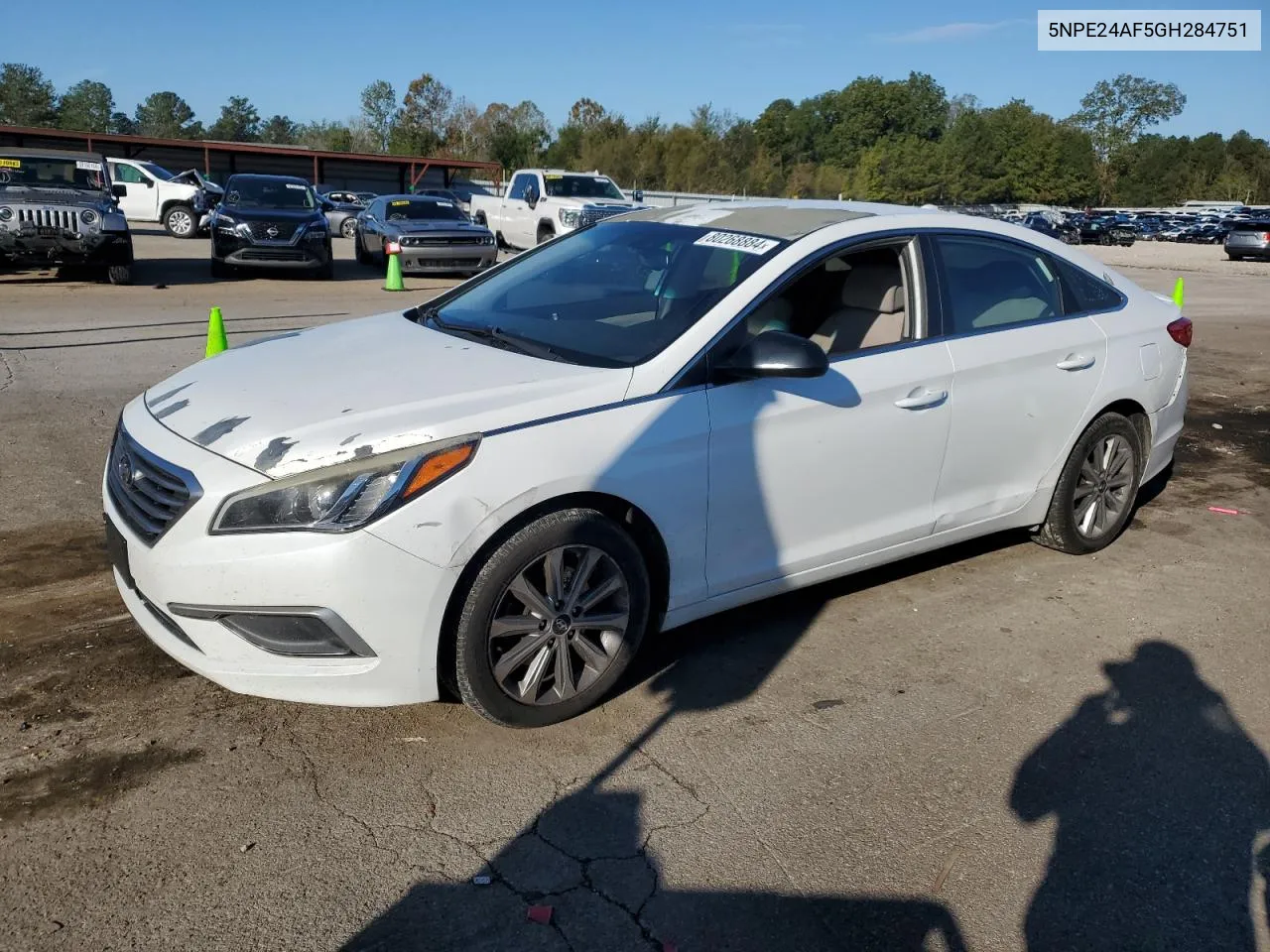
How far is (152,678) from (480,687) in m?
1.27

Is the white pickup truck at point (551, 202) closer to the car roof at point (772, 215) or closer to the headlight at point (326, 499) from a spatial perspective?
the car roof at point (772, 215)

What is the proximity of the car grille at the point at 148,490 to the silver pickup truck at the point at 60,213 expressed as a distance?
12759 mm

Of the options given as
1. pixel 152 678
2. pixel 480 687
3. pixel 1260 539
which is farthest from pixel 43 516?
pixel 1260 539

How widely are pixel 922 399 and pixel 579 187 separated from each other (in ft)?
60.8

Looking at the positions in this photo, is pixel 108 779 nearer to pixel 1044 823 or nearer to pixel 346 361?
pixel 346 361

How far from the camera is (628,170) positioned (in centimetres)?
6850

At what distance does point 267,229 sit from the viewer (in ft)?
57.9

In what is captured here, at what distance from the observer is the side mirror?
383 centimetres

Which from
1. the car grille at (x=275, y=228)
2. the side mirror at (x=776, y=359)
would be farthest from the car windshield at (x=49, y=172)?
the side mirror at (x=776, y=359)

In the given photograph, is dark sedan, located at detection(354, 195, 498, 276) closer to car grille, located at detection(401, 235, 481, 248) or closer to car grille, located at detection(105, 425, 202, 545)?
car grille, located at detection(401, 235, 481, 248)

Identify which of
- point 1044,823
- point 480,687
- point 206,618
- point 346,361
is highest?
point 346,361

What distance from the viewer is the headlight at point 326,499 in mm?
3232

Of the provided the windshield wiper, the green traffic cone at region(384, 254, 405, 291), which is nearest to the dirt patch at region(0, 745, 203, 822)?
the windshield wiper

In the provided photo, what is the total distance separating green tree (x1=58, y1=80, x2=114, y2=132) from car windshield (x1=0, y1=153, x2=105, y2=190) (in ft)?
358
